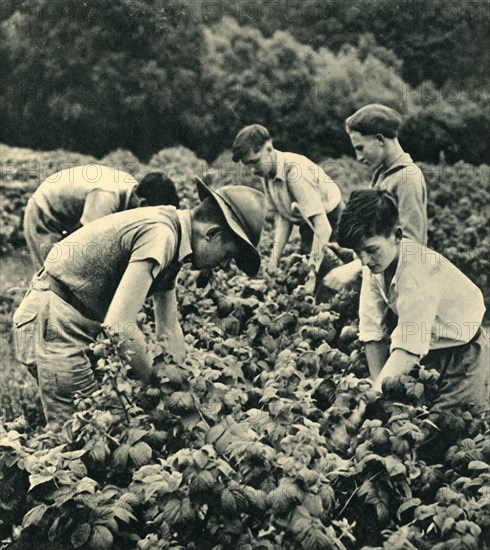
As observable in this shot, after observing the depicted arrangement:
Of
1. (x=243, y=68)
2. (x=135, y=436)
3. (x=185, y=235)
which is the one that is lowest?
(x=135, y=436)

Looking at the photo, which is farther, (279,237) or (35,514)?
(279,237)

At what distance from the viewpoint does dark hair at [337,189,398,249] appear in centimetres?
480

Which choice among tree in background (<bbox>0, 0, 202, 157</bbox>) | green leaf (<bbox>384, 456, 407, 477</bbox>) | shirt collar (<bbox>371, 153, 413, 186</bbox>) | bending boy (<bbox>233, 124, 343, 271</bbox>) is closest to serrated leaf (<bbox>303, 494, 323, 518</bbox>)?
green leaf (<bbox>384, 456, 407, 477</bbox>)

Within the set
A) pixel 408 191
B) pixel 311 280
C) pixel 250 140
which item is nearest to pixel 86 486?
pixel 311 280

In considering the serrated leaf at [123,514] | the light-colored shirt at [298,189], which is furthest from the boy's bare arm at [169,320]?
the serrated leaf at [123,514]

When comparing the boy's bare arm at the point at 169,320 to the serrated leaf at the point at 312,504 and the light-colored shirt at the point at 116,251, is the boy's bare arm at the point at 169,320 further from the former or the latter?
the serrated leaf at the point at 312,504

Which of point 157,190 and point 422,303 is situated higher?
point 157,190

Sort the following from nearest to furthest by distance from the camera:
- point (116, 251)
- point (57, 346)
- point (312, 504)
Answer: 1. point (312, 504)
2. point (116, 251)
3. point (57, 346)

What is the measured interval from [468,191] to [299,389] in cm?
147

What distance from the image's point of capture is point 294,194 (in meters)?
5.17

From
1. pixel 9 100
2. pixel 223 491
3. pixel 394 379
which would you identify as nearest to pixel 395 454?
pixel 394 379

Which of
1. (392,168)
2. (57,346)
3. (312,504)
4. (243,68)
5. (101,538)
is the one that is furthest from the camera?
(243,68)

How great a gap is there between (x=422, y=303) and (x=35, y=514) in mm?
1858

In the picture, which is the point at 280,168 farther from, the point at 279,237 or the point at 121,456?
the point at 121,456
